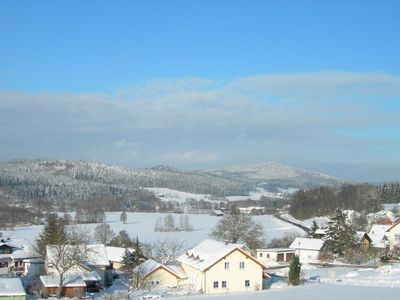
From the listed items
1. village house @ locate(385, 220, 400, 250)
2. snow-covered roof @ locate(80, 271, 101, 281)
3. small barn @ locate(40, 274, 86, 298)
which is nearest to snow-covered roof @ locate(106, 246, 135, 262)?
snow-covered roof @ locate(80, 271, 101, 281)

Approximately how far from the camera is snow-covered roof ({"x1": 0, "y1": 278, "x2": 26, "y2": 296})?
2995 centimetres

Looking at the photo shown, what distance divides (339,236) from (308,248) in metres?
4.53

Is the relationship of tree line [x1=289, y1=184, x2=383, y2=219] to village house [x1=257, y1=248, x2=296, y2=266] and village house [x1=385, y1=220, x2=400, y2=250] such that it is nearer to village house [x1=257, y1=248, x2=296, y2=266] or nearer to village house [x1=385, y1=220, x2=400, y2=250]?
village house [x1=385, y1=220, x2=400, y2=250]

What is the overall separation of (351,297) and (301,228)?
7102 centimetres

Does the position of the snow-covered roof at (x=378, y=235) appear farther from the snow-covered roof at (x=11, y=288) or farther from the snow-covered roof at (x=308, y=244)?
the snow-covered roof at (x=11, y=288)

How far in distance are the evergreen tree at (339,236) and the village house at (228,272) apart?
1989cm

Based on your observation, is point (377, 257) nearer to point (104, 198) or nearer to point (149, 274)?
point (149, 274)

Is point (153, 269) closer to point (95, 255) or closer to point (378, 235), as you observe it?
point (95, 255)

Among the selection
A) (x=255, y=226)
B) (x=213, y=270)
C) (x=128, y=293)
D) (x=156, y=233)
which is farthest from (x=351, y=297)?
(x=156, y=233)

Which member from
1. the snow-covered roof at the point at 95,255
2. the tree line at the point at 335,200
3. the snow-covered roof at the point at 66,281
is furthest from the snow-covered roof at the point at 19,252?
the tree line at the point at 335,200

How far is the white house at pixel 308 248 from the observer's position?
58203 millimetres

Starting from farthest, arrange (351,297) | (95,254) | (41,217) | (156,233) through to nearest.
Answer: (41,217)
(156,233)
(95,254)
(351,297)

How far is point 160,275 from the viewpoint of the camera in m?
39.6

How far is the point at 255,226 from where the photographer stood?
225ft
